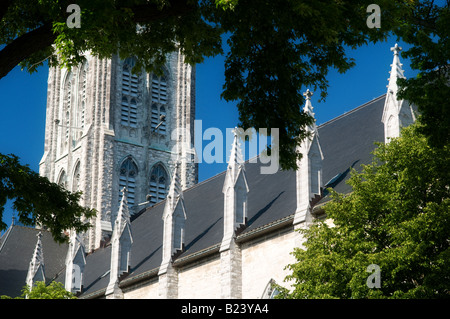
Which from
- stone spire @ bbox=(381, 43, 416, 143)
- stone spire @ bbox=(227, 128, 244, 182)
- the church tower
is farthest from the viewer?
the church tower


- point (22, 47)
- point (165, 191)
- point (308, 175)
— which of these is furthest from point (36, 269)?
point (22, 47)

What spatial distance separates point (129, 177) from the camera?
57.6 m

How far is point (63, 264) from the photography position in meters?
53.5

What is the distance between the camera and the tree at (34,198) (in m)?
13.4

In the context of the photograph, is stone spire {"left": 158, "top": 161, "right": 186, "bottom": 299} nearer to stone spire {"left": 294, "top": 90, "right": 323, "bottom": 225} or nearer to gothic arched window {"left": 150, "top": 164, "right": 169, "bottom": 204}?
stone spire {"left": 294, "top": 90, "right": 323, "bottom": 225}

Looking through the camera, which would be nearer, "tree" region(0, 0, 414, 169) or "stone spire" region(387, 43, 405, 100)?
"tree" region(0, 0, 414, 169)

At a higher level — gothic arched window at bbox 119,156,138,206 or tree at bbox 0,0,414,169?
gothic arched window at bbox 119,156,138,206

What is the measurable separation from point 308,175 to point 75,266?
63.9 ft

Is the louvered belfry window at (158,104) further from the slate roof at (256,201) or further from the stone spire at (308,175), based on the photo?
the stone spire at (308,175)

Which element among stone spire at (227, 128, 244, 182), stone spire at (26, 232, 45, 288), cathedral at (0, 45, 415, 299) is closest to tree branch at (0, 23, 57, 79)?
cathedral at (0, 45, 415, 299)

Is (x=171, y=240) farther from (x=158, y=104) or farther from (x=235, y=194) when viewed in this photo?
(x=158, y=104)

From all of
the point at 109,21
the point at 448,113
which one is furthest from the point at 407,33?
the point at 109,21

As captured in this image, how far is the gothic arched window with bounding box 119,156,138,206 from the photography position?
186 feet
